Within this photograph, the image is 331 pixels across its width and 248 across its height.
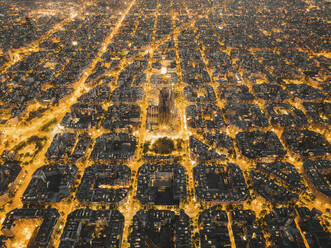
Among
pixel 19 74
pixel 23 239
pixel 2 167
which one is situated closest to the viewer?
pixel 23 239

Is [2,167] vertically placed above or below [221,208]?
above

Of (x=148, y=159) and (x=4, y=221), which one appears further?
(x=148, y=159)

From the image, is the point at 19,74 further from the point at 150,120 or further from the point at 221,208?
the point at 221,208

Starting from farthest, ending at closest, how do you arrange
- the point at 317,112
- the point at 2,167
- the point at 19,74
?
the point at 19,74, the point at 317,112, the point at 2,167

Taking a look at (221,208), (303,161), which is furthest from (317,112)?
(221,208)

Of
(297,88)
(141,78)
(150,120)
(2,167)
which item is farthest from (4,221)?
(297,88)

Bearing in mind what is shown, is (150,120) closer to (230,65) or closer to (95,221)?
(95,221)
